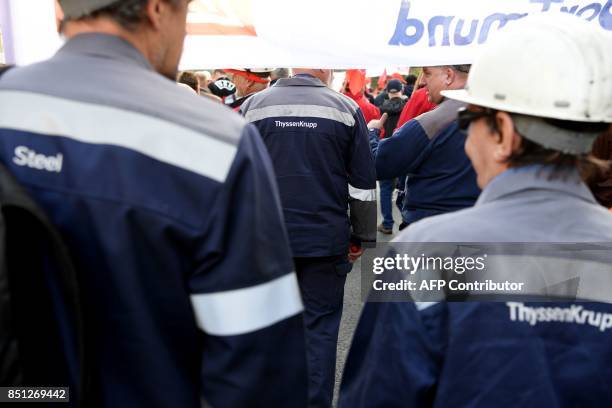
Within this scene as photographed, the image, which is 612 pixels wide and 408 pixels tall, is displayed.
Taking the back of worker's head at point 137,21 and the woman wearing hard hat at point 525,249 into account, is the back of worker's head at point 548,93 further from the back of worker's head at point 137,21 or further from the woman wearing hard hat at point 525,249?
the back of worker's head at point 137,21

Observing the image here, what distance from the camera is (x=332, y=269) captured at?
3.43 meters

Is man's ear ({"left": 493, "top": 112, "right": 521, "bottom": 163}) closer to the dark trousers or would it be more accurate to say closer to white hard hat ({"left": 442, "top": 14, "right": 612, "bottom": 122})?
white hard hat ({"left": 442, "top": 14, "right": 612, "bottom": 122})

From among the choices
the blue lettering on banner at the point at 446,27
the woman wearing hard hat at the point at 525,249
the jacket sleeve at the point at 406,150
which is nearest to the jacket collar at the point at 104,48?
the woman wearing hard hat at the point at 525,249

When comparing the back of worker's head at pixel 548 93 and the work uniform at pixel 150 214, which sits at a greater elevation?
the back of worker's head at pixel 548 93

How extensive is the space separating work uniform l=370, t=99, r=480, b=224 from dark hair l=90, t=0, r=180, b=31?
6.38 ft

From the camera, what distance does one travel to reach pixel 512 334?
3.82ft

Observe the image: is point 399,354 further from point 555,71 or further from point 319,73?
point 319,73

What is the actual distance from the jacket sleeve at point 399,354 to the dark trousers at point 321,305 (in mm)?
2034

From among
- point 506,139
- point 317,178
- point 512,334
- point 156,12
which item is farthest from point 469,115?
point 317,178

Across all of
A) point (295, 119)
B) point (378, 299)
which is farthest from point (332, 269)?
point (378, 299)

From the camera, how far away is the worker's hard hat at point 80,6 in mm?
1233

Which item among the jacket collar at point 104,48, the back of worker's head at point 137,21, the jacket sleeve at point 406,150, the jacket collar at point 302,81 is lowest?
the jacket sleeve at point 406,150

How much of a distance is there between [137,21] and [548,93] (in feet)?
2.87

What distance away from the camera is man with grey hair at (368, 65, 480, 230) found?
2953 mm
